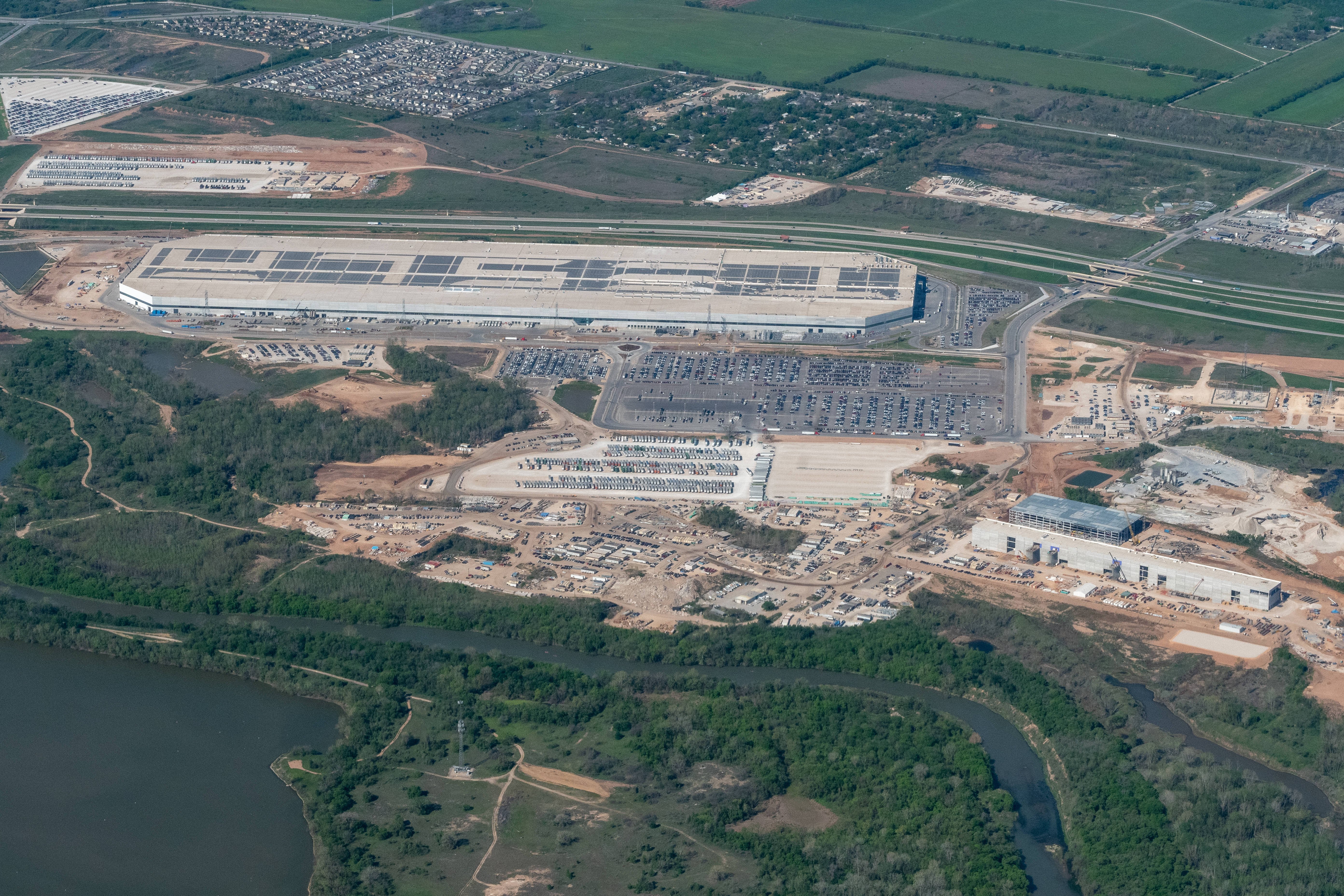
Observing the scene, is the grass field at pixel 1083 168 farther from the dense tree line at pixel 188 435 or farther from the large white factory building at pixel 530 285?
the dense tree line at pixel 188 435

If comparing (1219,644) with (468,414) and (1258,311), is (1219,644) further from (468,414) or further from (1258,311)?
(1258,311)

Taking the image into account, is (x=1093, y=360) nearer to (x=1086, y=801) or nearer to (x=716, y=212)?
(x=716, y=212)

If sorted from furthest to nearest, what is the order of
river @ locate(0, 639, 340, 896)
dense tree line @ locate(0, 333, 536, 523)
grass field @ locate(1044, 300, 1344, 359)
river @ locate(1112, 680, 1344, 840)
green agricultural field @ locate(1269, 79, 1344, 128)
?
green agricultural field @ locate(1269, 79, 1344, 128) < grass field @ locate(1044, 300, 1344, 359) < dense tree line @ locate(0, 333, 536, 523) < river @ locate(1112, 680, 1344, 840) < river @ locate(0, 639, 340, 896)

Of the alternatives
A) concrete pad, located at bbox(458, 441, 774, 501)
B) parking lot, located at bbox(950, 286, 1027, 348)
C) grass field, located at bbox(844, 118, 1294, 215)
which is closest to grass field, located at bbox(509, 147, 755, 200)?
grass field, located at bbox(844, 118, 1294, 215)

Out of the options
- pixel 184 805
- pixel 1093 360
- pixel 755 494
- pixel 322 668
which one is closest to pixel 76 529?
pixel 322 668

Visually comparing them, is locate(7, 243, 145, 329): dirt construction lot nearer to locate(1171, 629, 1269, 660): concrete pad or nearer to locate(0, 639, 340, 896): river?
locate(0, 639, 340, 896): river

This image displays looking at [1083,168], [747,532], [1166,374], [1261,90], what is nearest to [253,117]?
[1083,168]
